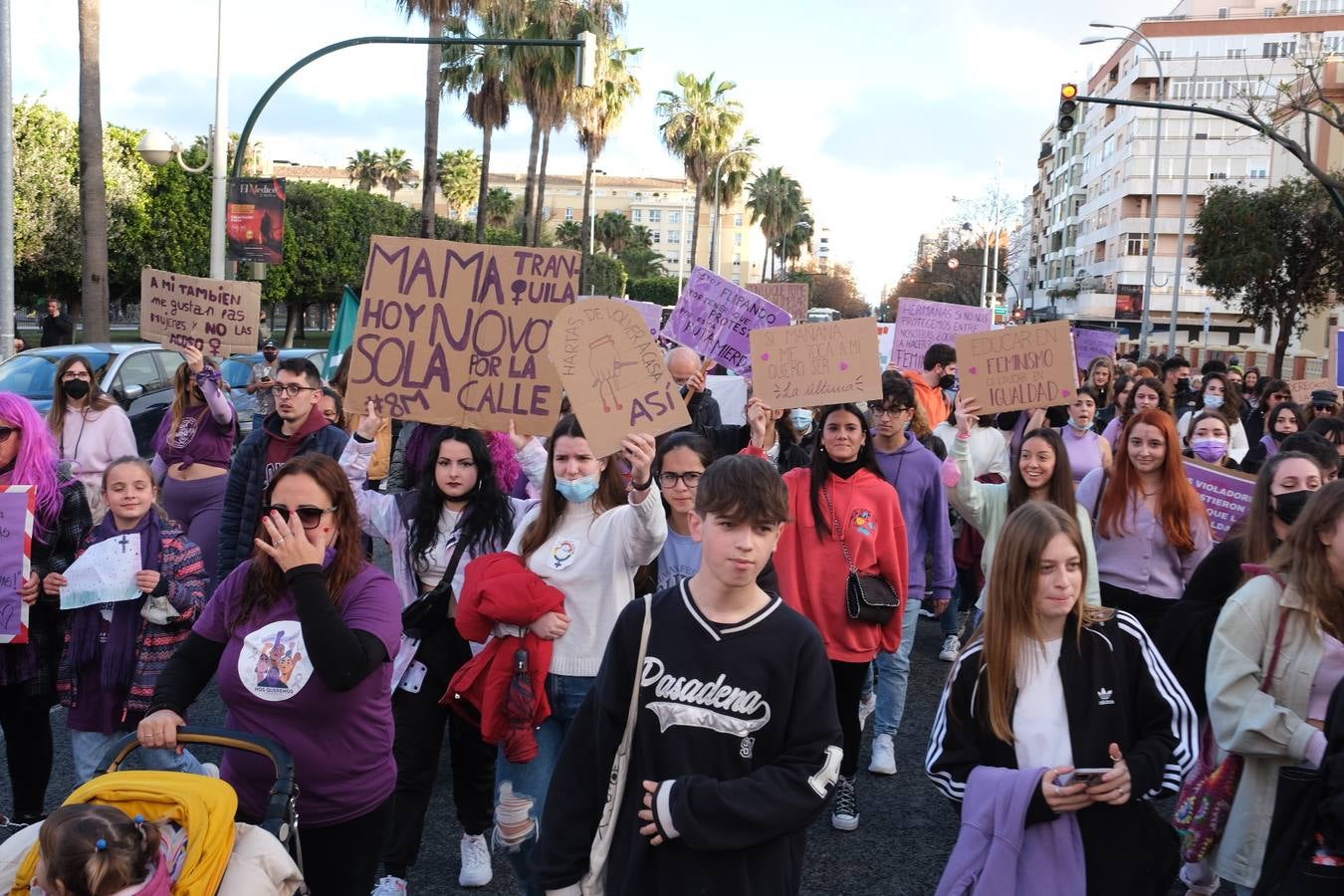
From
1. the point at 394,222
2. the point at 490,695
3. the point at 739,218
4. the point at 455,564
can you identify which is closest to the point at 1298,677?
the point at 490,695

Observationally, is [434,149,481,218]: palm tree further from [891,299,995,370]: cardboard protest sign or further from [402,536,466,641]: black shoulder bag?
[402,536,466,641]: black shoulder bag

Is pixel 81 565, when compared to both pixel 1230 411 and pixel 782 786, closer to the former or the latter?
pixel 782 786

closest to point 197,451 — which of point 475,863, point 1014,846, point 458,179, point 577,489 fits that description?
point 475,863

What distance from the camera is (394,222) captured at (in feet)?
174

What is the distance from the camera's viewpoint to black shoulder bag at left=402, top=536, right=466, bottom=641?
4.36 meters

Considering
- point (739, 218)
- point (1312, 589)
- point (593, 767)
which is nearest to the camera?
point (593, 767)

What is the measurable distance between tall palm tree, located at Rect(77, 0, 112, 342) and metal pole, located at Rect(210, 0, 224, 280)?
54.5 inches

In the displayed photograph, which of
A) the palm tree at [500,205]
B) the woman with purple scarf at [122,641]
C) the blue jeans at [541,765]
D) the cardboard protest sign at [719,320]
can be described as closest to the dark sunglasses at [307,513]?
the blue jeans at [541,765]

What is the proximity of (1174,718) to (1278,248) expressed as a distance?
33.5 m

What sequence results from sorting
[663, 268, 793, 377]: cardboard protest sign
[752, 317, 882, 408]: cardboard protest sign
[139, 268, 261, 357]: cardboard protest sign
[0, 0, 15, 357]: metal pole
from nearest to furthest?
[752, 317, 882, 408]: cardboard protest sign < [139, 268, 261, 357]: cardboard protest sign < [663, 268, 793, 377]: cardboard protest sign < [0, 0, 15, 357]: metal pole

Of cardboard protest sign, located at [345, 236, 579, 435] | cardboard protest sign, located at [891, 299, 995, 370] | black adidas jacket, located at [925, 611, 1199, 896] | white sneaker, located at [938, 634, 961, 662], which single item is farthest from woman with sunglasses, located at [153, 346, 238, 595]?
cardboard protest sign, located at [891, 299, 995, 370]

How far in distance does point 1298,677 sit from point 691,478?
2.00 meters

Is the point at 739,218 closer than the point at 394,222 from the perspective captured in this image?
No

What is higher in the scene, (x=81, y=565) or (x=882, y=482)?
(x=882, y=482)
